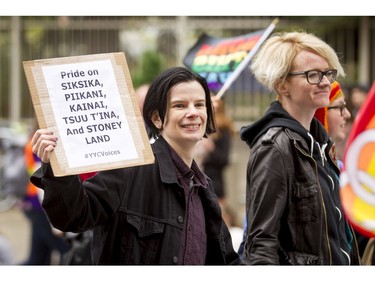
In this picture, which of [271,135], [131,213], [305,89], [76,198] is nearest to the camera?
[76,198]

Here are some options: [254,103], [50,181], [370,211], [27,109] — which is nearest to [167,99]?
[50,181]

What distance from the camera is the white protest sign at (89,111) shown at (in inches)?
125

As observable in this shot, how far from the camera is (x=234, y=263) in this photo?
367 centimetres

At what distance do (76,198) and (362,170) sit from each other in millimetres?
974

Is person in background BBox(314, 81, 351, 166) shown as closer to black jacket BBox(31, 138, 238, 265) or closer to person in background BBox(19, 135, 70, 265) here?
black jacket BBox(31, 138, 238, 265)

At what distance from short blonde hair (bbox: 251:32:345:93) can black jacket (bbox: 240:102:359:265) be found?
203 millimetres

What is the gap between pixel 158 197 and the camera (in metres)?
3.38

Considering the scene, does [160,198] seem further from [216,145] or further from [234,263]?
[216,145]

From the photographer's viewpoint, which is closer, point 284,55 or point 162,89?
point 162,89

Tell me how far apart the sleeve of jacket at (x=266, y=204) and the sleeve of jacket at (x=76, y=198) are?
52cm

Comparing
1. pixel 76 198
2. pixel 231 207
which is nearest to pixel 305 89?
pixel 76 198

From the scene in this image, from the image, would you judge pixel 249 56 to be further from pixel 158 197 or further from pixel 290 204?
pixel 158 197

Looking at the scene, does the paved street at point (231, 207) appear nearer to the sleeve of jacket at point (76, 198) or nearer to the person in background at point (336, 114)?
the person in background at point (336, 114)

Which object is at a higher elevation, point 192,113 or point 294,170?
point 192,113
